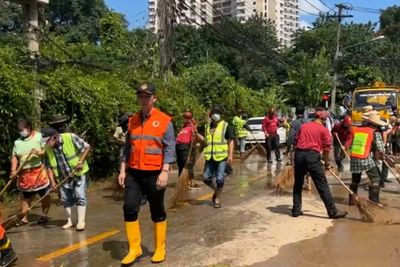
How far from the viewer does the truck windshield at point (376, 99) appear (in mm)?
25125

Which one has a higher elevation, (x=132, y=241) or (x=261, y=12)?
(x=261, y=12)

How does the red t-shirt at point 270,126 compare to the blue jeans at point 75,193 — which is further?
the red t-shirt at point 270,126

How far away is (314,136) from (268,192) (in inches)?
122

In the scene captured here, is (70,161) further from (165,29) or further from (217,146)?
(165,29)

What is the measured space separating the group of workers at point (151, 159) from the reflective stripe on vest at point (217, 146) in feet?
0.06

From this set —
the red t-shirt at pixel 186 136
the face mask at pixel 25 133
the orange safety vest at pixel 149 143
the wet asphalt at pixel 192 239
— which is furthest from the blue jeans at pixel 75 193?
the red t-shirt at pixel 186 136

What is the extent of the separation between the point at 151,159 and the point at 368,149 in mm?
4660

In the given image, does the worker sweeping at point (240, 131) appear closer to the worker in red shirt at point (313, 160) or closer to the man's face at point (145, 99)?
the worker in red shirt at point (313, 160)

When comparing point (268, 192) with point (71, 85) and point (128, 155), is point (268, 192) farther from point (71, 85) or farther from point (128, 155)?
point (128, 155)

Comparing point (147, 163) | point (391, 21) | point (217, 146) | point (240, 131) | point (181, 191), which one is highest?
point (391, 21)

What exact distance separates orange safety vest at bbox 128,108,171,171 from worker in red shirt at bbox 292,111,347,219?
10.9 feet

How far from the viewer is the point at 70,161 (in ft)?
26.1

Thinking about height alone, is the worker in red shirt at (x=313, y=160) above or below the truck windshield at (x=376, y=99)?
below

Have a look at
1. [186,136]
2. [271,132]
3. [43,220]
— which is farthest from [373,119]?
[271,132]
